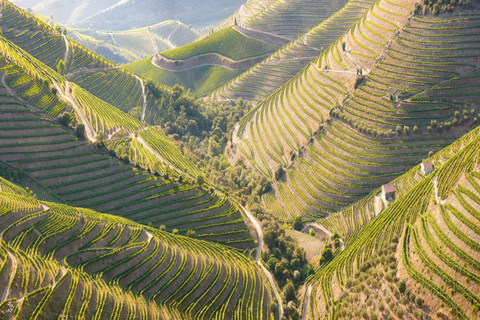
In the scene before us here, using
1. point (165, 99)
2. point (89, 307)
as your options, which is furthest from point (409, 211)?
point (165, 99)

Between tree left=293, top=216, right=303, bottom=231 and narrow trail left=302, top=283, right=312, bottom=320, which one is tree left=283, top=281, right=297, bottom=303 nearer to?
narrow trail left=302, top=283, right=312, bottom=320

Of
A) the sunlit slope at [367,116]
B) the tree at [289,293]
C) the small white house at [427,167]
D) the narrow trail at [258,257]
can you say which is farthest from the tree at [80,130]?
the small white house at [427,167]

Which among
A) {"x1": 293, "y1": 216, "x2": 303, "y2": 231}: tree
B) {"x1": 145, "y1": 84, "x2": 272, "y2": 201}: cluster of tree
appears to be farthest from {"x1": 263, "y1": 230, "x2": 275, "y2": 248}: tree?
{"x1": 145, "y1": 84, "x2": 272, "y2": 201}: cluster of tree

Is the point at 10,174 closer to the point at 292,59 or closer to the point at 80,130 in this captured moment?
the point at 80,130

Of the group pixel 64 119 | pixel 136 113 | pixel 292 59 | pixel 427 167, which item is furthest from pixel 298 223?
pixel 292 59

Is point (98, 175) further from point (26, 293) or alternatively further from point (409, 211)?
point (409, 211)

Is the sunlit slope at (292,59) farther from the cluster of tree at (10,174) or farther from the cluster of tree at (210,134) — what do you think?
the cluster of tree at (10,174)
